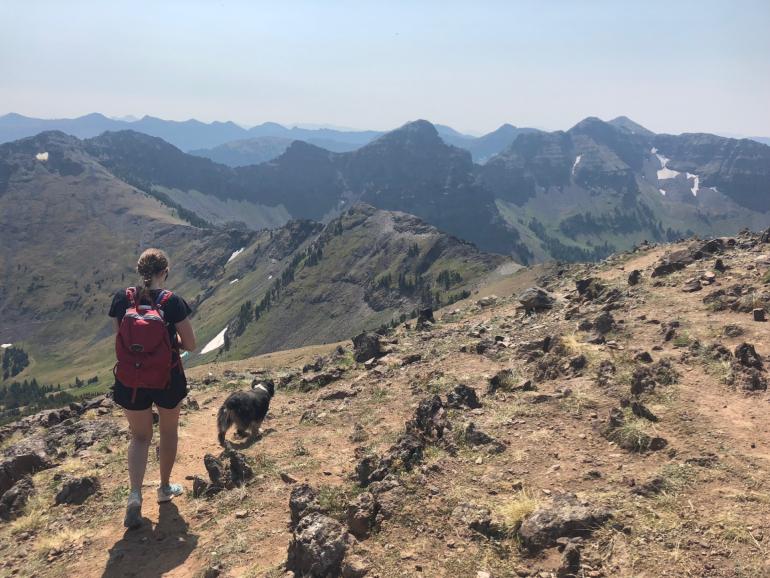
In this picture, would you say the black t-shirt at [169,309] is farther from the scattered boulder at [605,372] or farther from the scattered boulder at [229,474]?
the scattered boulder at [605,372]

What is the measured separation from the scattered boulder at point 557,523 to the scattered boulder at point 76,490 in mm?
10758

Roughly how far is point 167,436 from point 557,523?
8.20 meters

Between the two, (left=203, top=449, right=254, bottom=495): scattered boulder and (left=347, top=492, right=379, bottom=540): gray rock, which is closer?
(left=347, top=492, right=379, bottom=540): gray rock

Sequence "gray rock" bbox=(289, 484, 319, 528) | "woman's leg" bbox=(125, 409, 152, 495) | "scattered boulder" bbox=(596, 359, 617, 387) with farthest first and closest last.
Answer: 1. "scattered boulder" bbox=(596, 359, 617, 387)
2. "woman's leg" bbox=(125, 409, 152, 495)
3. "gray rock" bbox=(289, 484, 319, 528)

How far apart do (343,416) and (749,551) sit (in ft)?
38.5

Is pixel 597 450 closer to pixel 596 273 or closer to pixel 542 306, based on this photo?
pixel 542 306

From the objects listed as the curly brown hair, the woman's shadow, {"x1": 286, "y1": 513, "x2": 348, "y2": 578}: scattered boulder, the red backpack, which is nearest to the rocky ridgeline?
the woman's shadow

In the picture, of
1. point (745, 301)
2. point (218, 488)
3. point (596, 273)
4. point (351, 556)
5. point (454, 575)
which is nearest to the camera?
point (454, 575)

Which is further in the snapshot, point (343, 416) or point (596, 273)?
point (596, 273)

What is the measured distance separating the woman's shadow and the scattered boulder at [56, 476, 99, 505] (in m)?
2.89

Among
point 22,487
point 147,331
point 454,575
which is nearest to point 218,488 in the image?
point 147,331

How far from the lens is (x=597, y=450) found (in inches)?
426

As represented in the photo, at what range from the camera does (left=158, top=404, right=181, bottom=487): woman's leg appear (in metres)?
10.7

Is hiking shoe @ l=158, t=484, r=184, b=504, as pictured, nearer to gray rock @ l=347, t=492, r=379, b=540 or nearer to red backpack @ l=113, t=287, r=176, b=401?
red backpack @ l=113, t=287, r=176, b=401
